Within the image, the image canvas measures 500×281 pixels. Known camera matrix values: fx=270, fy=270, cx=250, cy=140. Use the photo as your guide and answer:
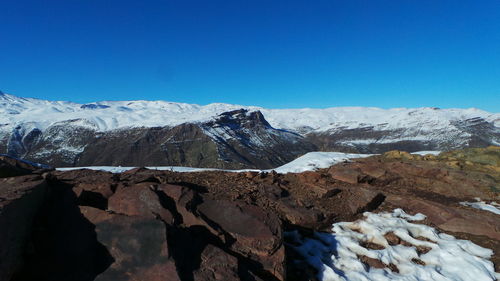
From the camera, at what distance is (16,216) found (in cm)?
428

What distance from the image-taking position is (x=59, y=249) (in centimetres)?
438

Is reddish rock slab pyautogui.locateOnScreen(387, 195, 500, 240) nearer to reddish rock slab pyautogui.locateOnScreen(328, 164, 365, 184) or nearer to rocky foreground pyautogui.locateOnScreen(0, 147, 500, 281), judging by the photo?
rocky foreground pyautogui.locateOnScreen(0, 147, 500, 281)

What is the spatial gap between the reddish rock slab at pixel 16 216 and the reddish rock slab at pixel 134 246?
2.99 feet

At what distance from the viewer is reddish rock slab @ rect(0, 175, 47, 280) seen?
3.69m

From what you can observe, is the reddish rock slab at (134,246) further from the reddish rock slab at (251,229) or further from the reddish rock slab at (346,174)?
the reddish rock slab at (346,174)

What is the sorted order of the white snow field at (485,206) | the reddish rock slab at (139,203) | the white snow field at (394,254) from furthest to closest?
the white snow field at (485,206) < the white snow field at (394,254) < the reddish rock slab at (139,203)

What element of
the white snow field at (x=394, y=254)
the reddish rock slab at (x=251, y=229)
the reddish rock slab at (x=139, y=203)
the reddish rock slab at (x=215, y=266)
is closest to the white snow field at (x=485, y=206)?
the white snow field at (x=394, y=254)

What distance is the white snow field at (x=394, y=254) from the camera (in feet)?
18.6

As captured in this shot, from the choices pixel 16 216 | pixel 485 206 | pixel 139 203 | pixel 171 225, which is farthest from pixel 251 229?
pixel 485 206

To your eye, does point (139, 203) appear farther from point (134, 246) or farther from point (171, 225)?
point (134, 246)

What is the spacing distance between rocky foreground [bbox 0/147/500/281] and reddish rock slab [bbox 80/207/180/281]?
0.02 metres

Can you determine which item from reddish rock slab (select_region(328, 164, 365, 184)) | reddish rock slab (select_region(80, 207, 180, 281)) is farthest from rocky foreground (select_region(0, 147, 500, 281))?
reddish rock slab (select_region(328, 164, 365, 184))

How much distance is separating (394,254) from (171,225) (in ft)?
17.3

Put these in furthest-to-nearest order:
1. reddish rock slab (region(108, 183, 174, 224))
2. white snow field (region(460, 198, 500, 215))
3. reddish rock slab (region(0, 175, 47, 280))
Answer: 1. white snow field (region(460, 198, 500, 215))
2. reddish rock slab (region(108, 183, 174, 224))
3. reddish rock slab (region(0, 175, 47, 280))
